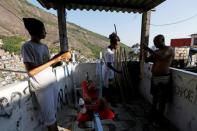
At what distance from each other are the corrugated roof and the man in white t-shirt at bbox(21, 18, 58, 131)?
10.8 feet

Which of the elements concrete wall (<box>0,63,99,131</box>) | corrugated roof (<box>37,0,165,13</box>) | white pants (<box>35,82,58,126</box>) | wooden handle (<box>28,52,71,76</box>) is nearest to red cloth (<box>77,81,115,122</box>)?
concrete wall (<box>0,63,99,131</box>)

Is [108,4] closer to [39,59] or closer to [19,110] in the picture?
[39,59]

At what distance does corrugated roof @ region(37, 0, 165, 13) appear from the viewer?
5777mm

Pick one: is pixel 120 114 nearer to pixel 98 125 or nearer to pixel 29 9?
pixel 98 125

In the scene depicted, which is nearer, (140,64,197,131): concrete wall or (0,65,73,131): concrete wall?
(0,65,73,131): concrete wall

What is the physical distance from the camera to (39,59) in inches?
101

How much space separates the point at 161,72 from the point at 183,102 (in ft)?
2.48

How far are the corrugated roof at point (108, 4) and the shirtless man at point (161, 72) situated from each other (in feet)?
7.51

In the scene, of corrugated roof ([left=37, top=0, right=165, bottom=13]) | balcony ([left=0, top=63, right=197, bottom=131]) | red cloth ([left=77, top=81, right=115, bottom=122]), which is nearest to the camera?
balcony ([left=0, top=63, right=197, bottom=131])

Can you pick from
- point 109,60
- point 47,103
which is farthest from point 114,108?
point 47,103

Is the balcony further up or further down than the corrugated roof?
further down

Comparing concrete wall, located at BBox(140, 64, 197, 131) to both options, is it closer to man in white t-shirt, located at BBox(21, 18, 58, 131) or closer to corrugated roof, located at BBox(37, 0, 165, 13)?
man in white t-shirt, located at BBox(21, 18, 58, 131)

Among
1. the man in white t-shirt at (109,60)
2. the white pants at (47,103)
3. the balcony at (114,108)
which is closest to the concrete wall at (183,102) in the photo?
the balcony at (114,108)

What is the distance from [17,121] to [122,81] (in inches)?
171
